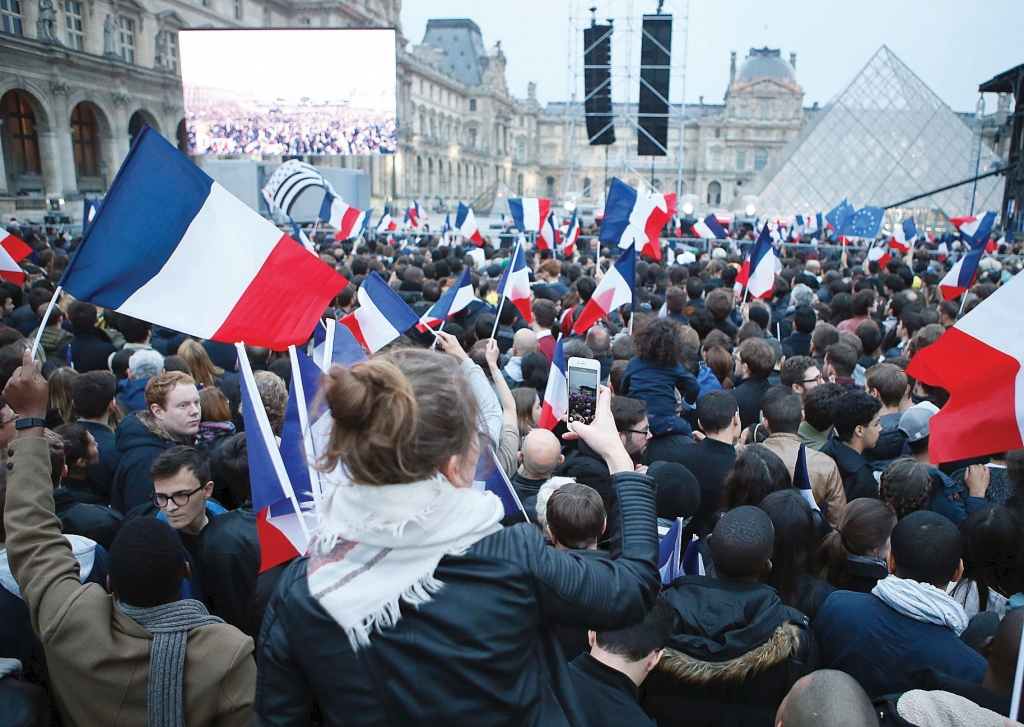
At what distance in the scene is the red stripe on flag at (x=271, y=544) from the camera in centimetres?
226

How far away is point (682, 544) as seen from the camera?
303 cm

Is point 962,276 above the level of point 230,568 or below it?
above

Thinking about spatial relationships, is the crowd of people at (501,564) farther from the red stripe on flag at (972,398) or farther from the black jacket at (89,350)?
the black jacket at (89,350)

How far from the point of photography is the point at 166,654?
5.62 ft

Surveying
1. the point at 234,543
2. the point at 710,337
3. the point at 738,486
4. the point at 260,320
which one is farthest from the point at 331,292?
the point at 710,337

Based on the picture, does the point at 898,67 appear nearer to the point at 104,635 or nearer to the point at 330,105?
the point at 330,105

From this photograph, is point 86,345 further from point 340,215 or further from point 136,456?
point 340,215

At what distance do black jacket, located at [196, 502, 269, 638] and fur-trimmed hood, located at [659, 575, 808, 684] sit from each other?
1383 millimetres

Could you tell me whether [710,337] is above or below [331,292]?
below

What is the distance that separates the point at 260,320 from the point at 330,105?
2975 centimetres

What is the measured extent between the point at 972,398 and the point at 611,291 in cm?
317

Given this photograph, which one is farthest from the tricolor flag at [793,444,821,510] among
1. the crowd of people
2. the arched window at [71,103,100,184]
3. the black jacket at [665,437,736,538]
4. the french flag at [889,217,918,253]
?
the arched window at [71,103,100,184]

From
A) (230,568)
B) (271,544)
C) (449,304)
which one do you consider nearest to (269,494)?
(271,544)

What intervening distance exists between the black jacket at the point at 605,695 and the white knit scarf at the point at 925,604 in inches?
34.2
